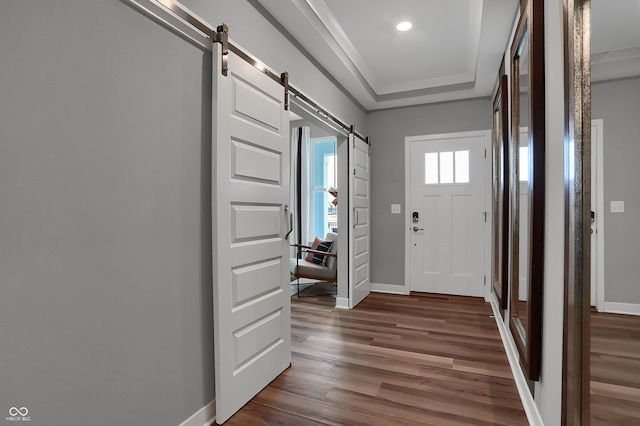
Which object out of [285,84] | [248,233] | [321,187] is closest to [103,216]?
[248,233]

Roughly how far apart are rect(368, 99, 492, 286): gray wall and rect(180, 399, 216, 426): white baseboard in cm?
327

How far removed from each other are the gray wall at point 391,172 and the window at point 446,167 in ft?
1.03

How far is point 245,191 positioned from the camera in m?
1.94

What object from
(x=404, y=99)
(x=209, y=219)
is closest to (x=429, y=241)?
(x=404, y=99)

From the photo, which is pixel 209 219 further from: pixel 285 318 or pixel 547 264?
pixel 547 264

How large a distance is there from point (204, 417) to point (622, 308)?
1.83m

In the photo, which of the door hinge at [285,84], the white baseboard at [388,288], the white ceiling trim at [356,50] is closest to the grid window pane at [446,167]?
the white ceiling trim at [356,50]

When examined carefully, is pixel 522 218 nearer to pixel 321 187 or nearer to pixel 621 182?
pixel 621 182

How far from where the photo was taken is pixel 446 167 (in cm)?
446

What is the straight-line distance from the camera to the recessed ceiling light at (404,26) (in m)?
2.86

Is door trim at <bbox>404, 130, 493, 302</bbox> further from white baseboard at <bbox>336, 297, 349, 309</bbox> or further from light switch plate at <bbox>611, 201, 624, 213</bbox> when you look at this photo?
light switch plate at <bbox>611, 201, 624, 213</bbox>

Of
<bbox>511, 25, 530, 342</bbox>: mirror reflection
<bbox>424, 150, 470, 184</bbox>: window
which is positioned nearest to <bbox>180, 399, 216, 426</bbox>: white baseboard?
<bbox>511, 25, 530, 342</bbox>: mirror reflection

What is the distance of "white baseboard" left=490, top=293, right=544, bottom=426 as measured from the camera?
67.2 inches

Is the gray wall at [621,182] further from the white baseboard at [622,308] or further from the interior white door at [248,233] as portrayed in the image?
the interior white door at [248,233]
